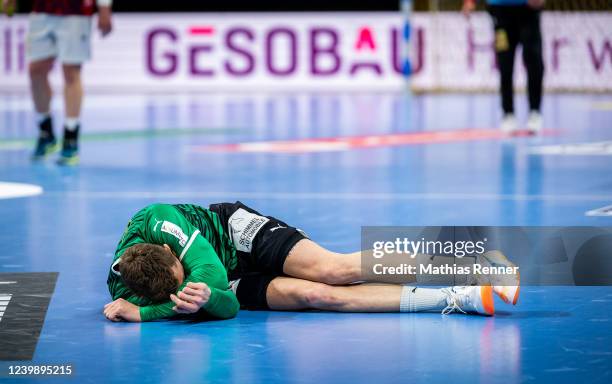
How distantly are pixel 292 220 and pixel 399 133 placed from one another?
5.50 meters

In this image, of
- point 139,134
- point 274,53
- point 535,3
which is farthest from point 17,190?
point 274,53

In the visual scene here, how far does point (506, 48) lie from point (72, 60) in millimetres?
4277

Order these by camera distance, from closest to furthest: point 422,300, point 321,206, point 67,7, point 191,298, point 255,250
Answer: point 191,298
point 422,300
point 255,250
point 321,206
point 67,7

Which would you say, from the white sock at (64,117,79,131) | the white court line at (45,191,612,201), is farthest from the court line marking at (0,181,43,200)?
the white sock at (64,117,79,131)

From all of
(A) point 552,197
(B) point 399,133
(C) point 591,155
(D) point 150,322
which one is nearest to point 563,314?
(D) point 150,322

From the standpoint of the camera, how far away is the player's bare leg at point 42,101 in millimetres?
8836

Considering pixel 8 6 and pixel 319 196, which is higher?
pixel 8 6

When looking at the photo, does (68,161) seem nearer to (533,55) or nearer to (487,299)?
(533,55)

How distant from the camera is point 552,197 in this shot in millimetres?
6996

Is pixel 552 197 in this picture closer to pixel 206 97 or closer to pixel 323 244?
pixel 323 244

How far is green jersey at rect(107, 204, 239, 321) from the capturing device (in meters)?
4.00

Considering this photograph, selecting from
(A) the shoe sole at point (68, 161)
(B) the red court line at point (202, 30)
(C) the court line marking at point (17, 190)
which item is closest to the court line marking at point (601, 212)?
(C) the court line marking at point (17, 190)

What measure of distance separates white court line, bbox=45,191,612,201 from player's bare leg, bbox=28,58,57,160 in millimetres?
1720

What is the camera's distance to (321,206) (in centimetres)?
673
